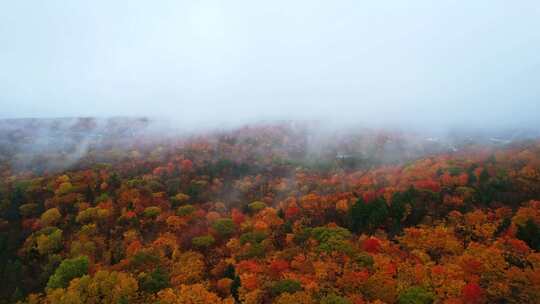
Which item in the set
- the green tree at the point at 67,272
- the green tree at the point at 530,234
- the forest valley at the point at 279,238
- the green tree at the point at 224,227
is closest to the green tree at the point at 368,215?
the forest valley at the point at 279,238

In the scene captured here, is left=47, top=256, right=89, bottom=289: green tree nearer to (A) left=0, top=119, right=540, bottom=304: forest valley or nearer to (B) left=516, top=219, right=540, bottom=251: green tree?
(A) left=0, top=119, right=540, bottom=304: forest valley

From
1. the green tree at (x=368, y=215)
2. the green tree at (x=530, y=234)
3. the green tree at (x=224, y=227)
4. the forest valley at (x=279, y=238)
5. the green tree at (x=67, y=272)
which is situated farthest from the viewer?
the green tree at (x=224, y=227)

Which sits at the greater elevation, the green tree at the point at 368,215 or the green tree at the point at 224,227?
the green tree at the point at 368,215

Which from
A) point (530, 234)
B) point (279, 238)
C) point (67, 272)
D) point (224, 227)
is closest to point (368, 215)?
point (279, 238)

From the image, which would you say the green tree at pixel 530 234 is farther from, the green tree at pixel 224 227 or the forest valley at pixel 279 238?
the green tree at pixel 224 227

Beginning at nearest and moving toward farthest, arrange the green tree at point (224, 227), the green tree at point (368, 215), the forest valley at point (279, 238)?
the forest valley at point (279, 238) < the green tree at point (368, 215) < the green tree at point (224, 227)

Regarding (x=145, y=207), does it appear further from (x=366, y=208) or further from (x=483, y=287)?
(x=483, y=287)

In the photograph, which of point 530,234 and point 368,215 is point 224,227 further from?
point 530,234

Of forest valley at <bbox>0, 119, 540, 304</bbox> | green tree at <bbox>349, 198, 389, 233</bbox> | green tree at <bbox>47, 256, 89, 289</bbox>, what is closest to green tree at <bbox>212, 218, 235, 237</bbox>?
forest valley at <bbox>0, 119, 540, 304</bbox>
